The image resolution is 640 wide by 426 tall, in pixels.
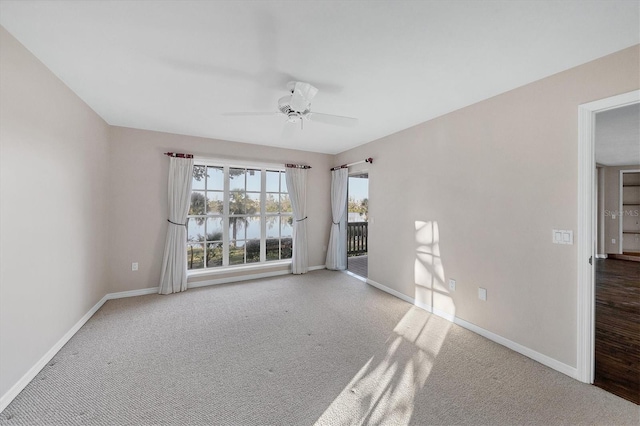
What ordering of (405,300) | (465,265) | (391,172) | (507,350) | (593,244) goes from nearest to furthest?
(593,244) → (507,350) → (465,265) → (405,300) → (391,172)

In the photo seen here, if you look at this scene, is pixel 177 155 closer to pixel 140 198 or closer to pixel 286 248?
pixel 140 198

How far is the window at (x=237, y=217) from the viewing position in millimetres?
4137

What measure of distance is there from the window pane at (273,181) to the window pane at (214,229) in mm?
1074

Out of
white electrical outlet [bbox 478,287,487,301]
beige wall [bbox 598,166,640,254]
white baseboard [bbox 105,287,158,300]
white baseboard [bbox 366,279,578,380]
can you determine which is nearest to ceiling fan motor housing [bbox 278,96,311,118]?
white electrical outlet [bbox 478,287,487,301]

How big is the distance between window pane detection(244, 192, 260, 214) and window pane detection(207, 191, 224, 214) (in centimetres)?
42

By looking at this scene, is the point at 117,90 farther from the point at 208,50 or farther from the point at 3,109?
the point at 208,50

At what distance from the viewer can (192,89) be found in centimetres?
240

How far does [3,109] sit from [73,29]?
69cm

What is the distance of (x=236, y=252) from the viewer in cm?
445

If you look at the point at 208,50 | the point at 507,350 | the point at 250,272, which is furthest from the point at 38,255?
the point at 507,350

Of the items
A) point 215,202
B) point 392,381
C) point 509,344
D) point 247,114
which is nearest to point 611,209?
point 509,344

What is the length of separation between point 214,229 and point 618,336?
5.25 metres

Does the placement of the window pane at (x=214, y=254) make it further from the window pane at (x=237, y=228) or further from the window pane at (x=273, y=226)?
the window pane at (x=273, y=226)

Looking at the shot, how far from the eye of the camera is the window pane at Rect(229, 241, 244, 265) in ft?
14.4
